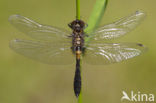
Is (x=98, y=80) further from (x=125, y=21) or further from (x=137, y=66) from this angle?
(x=125, y=21)

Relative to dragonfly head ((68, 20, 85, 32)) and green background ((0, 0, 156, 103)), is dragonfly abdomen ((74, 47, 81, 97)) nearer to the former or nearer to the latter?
dragonfly head ((68, 20, 85, 32))

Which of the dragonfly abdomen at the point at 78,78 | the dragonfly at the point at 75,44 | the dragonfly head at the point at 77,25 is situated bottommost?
the dragonfly abdomen at the point at 78,78

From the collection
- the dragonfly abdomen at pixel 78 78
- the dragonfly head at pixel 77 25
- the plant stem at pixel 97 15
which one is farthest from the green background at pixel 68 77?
the plant stem at pixel 97 15

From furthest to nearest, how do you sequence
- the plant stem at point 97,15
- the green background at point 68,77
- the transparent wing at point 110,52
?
the green background at point 68,77
the transparent wing at point 110,52
the plant stem at point 97,15

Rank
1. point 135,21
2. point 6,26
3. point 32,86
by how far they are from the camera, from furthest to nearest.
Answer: point 6,26 < point 32,86 < point 135,21

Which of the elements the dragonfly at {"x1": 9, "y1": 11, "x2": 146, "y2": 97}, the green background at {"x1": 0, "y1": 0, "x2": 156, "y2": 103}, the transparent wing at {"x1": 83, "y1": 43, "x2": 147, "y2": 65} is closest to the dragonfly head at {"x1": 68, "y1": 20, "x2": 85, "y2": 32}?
the dragonfly at {"x1": 9, "y1": 11, "x2": 146, "y2": 97}

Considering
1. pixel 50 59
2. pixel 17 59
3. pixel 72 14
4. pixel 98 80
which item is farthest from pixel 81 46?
pixel 72 14

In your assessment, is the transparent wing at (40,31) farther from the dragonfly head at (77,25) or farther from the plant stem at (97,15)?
the plant stem at (97,15)

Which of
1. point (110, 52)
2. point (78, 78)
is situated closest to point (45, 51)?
point (78, 78)
